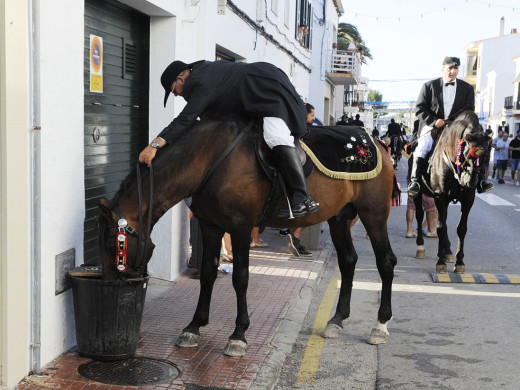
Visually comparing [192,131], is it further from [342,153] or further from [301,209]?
[342,153]

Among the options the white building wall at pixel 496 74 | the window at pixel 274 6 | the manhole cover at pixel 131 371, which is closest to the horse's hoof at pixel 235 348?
the manhole cover at pixel 131 371

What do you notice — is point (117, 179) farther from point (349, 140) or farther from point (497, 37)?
point (497, 37)

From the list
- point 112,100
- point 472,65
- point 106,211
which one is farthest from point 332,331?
point 472,65

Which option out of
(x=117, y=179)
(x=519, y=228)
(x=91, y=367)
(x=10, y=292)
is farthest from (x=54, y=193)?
(x=519, y=228)

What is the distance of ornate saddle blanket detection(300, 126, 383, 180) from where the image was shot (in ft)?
20.0

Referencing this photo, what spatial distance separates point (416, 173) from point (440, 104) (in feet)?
3.49

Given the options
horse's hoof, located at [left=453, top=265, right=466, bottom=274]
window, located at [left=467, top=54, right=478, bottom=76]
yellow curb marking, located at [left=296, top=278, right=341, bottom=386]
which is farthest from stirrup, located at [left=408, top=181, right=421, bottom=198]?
window, located at [left=467, top=54, right=478, bottom=76]

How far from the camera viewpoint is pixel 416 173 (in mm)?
10102

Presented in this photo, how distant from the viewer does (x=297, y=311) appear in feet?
23.3

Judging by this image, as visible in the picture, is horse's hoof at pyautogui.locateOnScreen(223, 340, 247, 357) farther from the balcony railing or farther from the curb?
the balcony railing

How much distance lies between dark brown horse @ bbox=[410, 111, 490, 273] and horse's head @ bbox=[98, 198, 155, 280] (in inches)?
209

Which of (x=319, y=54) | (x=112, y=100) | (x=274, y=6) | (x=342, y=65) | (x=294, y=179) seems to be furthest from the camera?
(x=342, y=65)

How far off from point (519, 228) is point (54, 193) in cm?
1122

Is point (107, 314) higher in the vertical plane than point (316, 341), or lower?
higher
